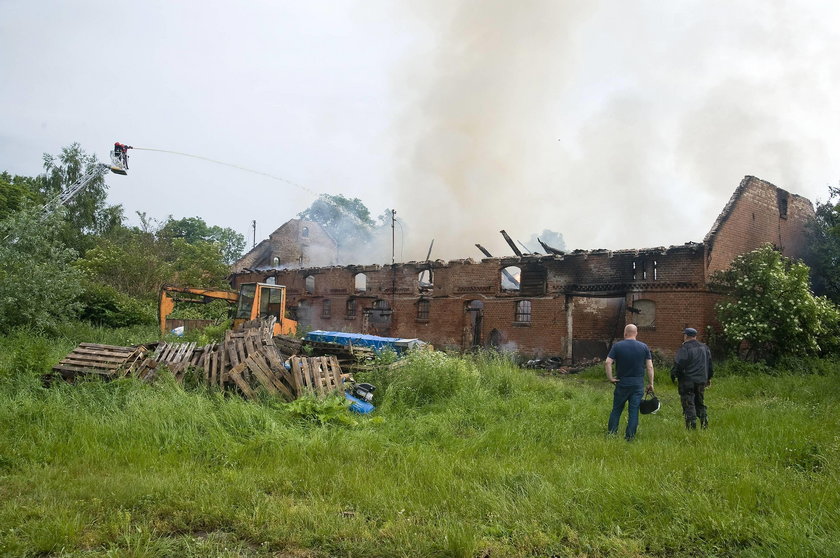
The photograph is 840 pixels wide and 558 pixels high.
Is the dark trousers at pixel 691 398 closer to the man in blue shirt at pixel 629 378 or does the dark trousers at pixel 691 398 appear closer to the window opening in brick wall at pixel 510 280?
the man in blue shirt at pixel 629 378

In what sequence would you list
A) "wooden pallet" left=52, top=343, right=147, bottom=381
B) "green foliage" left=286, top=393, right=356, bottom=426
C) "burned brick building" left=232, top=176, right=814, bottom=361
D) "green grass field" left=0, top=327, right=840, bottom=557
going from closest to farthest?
"green grass field" left=0, top=327, right=840, bottom=557 < "green foliage" left=286, top=393, right=356, bottom=426 < "wooden pallet" left=52, top=343, right=147, bottom=381 < "burned brick building" left=232, top=176, right=814, bottom=361

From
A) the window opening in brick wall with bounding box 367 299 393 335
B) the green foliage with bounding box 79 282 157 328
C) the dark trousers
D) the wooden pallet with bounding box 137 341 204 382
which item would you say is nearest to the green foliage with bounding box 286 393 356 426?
the wooden pallet with bounding box 137 341 204 382

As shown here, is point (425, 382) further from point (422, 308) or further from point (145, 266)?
point (145, 266)

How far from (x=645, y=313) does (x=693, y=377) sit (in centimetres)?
979

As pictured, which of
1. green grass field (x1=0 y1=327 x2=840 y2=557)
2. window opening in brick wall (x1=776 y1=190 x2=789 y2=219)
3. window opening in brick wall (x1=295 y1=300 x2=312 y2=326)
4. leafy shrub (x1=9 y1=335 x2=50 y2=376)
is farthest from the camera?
window opening in brick wall (x1=295 y1=300 x2=312 y2=326)

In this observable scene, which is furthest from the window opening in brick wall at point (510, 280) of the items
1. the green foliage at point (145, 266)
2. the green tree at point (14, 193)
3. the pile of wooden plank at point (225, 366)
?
the green tree at point (14, 193)

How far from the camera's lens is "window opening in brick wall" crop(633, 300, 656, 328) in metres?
16.9

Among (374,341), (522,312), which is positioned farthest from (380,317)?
(374,341)

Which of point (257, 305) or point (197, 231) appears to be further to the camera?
point (197, 231)

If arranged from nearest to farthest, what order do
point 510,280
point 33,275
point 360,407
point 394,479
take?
point 394,479 → point 360,407 → point 33,275 → point 510,280

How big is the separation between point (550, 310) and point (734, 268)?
230 inches

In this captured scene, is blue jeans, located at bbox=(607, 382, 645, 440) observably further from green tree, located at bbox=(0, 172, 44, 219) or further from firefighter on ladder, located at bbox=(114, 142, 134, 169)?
green tree, located at bbox=(0, 172, 44, 219)

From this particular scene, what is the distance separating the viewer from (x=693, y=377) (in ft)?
25.7

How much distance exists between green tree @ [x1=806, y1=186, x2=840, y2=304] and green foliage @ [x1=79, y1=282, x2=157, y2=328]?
25.1m
